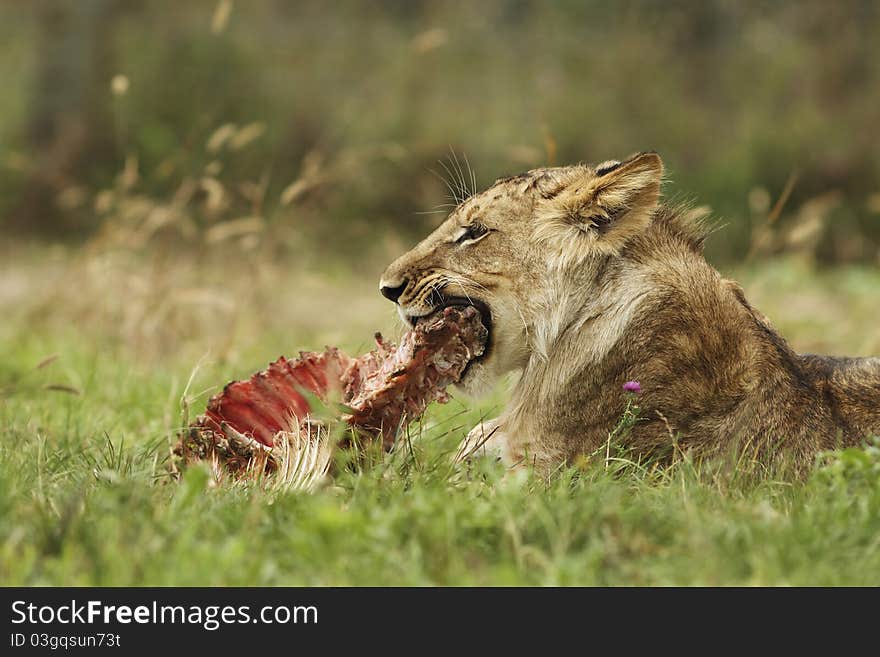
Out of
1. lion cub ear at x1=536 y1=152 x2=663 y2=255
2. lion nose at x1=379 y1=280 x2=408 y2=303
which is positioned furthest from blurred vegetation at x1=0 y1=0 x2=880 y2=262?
lion cub ear at x1=536 y1=152 x2=663 y2=255

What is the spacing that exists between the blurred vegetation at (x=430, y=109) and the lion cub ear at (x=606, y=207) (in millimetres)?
7632

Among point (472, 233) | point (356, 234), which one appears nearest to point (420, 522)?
point (472, 233)

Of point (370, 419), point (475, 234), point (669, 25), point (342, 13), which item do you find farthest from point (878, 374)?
point (342, 13)

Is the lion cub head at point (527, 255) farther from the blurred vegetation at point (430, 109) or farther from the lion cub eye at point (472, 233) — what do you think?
the blurred vegetation at point (430, 109)

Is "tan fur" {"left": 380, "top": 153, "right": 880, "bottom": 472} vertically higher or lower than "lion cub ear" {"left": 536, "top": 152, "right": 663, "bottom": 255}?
lower

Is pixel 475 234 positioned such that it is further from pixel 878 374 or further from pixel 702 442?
pixel 878 374

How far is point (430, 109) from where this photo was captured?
52.5ft

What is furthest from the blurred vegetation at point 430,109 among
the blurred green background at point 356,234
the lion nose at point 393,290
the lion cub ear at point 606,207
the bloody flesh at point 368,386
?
the lion cub ear at point 606,207

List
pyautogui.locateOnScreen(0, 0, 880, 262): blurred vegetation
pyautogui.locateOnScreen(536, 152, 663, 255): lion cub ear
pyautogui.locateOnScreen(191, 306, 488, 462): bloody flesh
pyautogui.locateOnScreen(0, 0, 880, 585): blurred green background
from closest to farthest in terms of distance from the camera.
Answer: pyautogui.locateOnScreen(0, 0, 880, 585): blurred green background → pyautogui.locateOnScreen(191, 306, 488, 462): bloody flesh → pyautogui.locateOnScreen(536, 152, 663, 255): lion cub ear → pyautogui.locateOnScreen(0, 0, 880, 262): blurred vegetation

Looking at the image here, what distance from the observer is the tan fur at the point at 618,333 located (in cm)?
392

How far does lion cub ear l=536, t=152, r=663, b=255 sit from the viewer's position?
4012 millimetres

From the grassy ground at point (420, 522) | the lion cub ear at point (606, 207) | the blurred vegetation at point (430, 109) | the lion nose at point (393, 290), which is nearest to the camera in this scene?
the grassy ground at point (420, 522)

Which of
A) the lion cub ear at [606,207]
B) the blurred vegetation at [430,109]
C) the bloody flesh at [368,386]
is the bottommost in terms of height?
the bloody flesh at [368,386]

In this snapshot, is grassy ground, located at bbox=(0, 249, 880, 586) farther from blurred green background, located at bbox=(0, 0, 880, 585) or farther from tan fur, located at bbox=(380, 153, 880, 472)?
tan fur, located at bbox=(380, 153, 880, 472)
